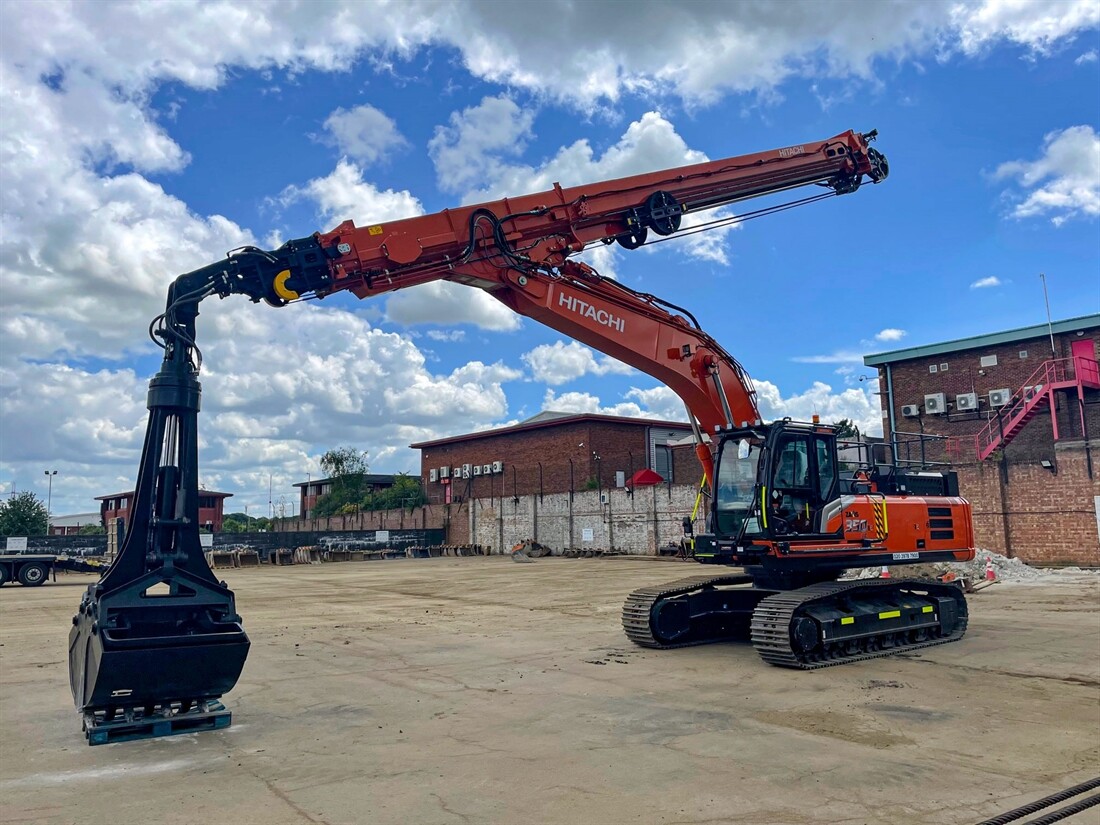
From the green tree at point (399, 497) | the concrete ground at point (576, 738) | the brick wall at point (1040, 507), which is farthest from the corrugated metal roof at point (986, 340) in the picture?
the green tree at point (399, 497)

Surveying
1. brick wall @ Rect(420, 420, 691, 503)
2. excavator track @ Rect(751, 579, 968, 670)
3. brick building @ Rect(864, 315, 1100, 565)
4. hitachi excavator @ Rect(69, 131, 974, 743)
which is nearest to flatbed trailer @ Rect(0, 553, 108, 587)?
hitachi excavator @ Rect(69, 131, 974, 743)

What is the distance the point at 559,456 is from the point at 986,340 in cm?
2644

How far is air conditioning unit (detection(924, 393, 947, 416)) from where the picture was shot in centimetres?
3241

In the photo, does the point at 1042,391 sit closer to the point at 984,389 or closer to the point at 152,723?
the point at 984,389

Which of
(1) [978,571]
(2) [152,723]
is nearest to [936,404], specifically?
(1) [978,571]

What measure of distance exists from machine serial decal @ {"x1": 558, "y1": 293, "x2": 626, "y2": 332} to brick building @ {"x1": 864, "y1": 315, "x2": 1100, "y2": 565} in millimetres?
12176

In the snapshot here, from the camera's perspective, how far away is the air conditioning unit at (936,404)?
106 feet

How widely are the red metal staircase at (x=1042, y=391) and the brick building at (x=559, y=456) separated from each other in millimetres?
18867

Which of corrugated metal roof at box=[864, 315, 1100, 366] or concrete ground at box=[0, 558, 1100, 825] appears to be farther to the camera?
corrugated metal roof at box=[864, 315, 1100, 366]

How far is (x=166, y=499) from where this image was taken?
23.9ft

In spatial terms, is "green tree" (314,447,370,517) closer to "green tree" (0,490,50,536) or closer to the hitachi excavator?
"green tree" (0,490,50,536)

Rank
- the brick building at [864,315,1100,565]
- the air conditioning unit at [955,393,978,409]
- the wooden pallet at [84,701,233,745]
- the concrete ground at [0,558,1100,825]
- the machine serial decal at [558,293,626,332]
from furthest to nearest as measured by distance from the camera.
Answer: the air conditioning unit at [955,393,978,409]
the brick building at [864,315,1100,565]
the machine serial decal at [558,293,626,332]
the wooden pallet at [84,701,233,745]
the concrete ground at [0,558,1100,825]

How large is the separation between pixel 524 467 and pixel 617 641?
→ 1664 inches

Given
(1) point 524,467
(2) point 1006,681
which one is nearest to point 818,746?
(2) point 1006,681
